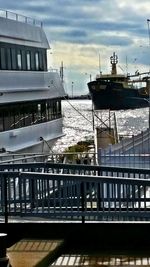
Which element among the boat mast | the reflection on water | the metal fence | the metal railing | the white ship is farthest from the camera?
the boat mast

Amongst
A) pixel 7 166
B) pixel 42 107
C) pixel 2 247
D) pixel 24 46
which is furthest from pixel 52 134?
pixel 2 247

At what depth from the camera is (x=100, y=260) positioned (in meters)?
8.05

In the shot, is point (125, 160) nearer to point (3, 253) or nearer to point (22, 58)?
point (22, 58)

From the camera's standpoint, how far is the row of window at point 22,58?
80.8 ft

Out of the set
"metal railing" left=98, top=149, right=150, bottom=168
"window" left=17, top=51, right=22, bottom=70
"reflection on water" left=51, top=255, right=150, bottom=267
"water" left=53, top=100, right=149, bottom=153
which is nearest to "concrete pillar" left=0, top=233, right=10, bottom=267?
"reflection on water" left=51, top=255, right=150, bottom=267

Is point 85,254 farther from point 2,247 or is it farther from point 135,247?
point 2,247

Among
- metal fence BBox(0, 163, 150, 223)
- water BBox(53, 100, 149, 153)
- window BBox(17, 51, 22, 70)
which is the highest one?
window BBox(17, 51, 22, 70)

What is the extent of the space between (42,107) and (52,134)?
7.55ft

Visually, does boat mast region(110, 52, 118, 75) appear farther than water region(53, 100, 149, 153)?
Yes

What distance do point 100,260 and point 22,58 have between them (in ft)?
64.8

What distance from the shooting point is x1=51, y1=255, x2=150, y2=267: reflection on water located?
7.86 m

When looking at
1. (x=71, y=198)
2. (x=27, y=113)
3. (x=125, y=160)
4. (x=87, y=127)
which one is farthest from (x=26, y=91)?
(x=87, y=127)

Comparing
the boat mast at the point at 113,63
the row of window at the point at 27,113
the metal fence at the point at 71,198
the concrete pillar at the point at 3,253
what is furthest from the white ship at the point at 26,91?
the boat mast at the point at 113,63

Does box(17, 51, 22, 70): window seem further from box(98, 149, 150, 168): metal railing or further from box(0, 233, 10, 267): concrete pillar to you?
box(0, 233, 10, 267): concrete pillar
